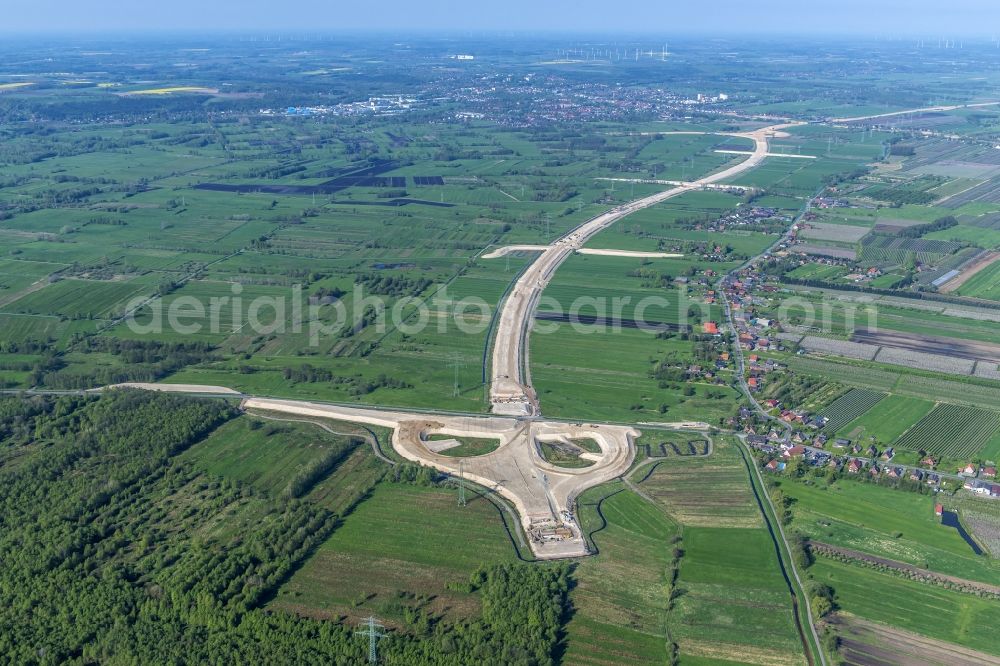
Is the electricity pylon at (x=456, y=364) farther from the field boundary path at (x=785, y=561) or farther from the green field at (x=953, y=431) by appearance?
the green field at (x=953, y=431)

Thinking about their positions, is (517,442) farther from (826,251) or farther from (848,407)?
(826,251)

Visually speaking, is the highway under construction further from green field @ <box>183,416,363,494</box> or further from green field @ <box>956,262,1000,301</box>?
green field @ <box>956,262,1000,301</box>

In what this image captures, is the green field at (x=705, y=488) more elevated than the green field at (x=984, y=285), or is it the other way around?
the green field at (x=984, y=285)

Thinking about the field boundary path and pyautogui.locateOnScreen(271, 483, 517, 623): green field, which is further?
pyautogui.locateOnScreen(271, 483, 517, 623): green field

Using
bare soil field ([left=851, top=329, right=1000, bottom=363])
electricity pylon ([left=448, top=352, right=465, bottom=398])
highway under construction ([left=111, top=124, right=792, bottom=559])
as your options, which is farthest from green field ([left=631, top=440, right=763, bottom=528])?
bare soil field ([left=851, top=329, right=1000, bottom=363])

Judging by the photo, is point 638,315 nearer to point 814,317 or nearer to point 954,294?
point 814,317

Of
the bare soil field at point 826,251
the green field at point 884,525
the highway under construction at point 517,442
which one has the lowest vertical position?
the green field at point 884,525

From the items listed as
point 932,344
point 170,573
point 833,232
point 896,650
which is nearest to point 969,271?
point 833,232

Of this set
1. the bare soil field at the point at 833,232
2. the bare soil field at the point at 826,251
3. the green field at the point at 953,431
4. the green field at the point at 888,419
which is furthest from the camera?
the bare soil field at the point at 833,232

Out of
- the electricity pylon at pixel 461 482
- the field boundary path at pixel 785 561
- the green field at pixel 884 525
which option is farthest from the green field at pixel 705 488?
the electricity pylon at pixel 461 482

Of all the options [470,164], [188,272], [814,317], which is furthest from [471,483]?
[470,164]
